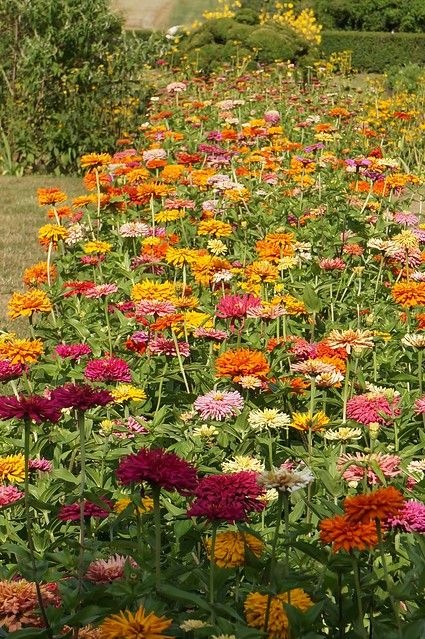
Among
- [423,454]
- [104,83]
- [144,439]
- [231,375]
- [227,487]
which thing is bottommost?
[104,83]

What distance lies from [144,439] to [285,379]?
0.58 m

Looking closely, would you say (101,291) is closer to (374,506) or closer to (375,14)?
(374,506)

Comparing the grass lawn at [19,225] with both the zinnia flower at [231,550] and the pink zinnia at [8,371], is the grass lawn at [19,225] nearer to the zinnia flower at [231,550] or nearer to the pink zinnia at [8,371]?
the pink zinnia at [8,371]

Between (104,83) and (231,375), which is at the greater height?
(231,375)

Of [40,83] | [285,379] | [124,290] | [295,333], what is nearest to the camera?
[285,379]

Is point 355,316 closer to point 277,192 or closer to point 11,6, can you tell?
point 277,192

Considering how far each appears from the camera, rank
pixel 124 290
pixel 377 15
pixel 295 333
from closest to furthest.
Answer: pixel 295 333, pixel 124 290, pixel 377 15

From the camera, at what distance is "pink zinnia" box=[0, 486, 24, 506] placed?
2.06 metres

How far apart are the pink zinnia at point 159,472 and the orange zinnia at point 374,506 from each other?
243 mm

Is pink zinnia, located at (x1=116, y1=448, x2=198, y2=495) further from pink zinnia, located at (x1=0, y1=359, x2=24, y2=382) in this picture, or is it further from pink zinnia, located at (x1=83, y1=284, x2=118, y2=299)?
pink zinnia, located at (x1=83, y1=284, x2=118, y2=299)

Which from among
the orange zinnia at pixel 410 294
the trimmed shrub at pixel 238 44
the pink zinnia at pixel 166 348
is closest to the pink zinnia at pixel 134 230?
the pink zinnia at pixel 166 348

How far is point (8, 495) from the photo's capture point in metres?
2.08

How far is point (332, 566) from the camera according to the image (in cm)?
152

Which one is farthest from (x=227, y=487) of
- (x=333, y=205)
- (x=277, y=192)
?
(x=277, y=192)
